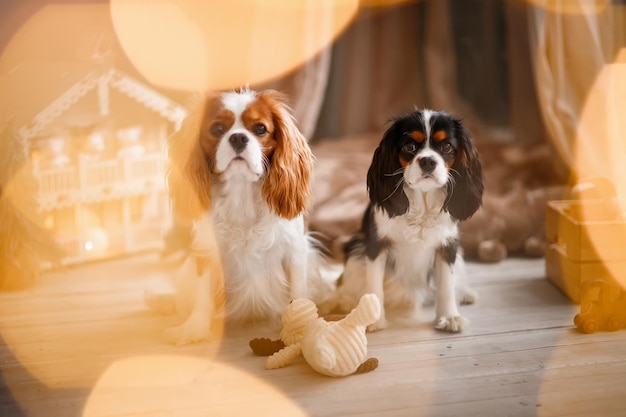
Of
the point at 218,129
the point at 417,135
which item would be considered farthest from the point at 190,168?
the point at 417,135

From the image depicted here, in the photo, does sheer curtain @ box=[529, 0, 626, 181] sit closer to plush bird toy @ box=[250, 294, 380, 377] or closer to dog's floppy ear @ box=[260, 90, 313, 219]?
dog's floppy ear @ box=[260, 90, 313, 219]

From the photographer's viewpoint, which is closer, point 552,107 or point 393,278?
point 393,278

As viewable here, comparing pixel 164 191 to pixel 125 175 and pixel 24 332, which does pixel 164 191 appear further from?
pixel 24 332

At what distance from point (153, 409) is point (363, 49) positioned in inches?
144

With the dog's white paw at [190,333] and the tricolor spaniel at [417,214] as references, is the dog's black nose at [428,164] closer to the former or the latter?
the tricolor spaniel at [417,214]

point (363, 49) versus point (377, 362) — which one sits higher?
point (363, 49)

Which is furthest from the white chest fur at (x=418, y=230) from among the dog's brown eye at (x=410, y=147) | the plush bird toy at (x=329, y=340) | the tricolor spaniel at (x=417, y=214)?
the plush bird toy at (x=329, y=340)

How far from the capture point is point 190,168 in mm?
2631

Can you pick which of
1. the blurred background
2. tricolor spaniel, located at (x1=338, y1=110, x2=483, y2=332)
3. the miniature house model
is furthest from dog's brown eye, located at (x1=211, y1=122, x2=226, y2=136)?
the miniature house model

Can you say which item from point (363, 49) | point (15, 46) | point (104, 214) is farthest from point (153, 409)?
point (363, 49)

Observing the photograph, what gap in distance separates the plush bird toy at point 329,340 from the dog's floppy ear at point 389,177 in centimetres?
44

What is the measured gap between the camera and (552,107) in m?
3.86

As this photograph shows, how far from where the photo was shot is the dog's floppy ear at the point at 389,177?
2.59 m

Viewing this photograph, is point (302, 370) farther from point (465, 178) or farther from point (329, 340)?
point (465, 178)
